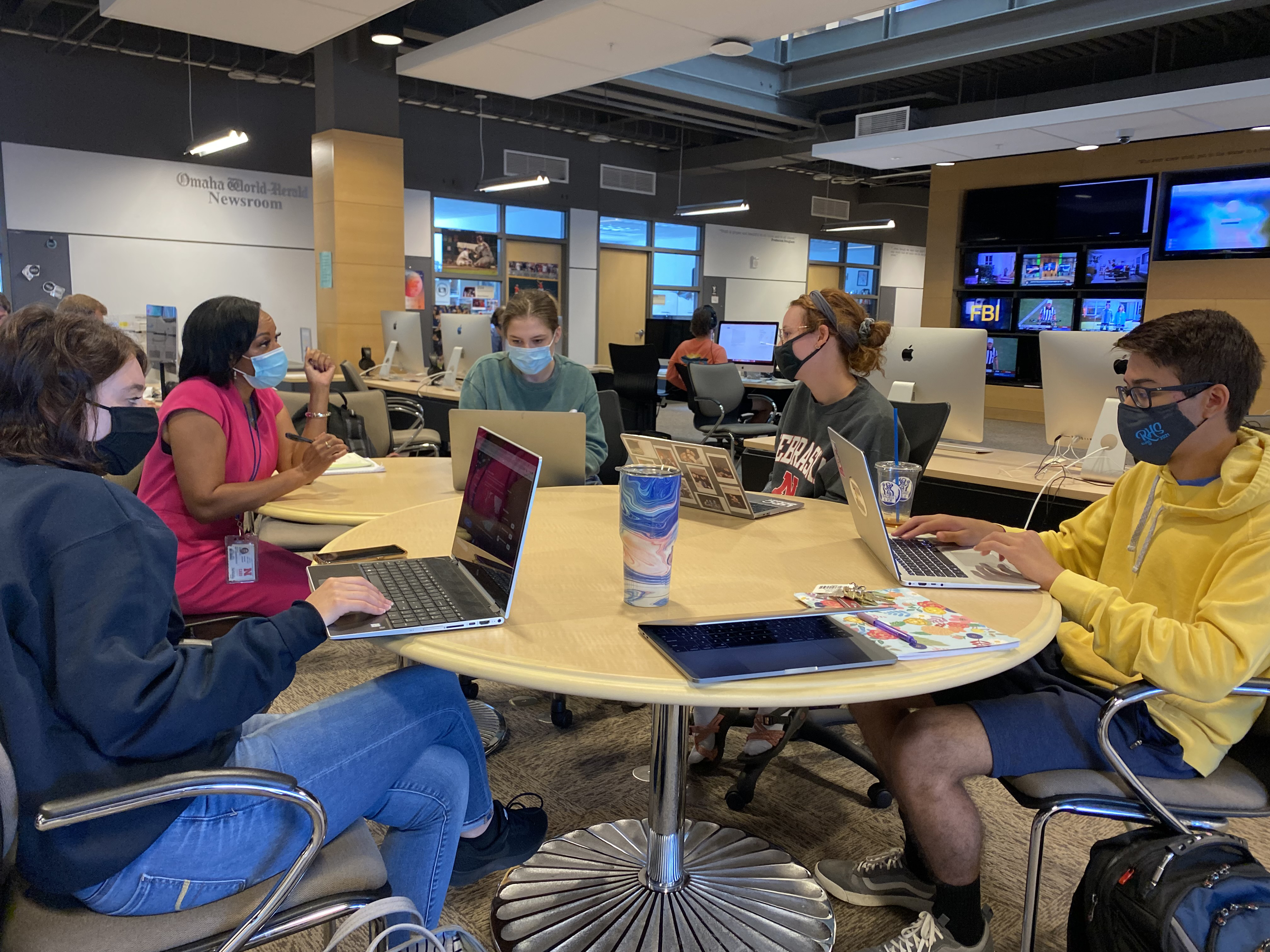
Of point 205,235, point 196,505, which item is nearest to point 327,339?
point 205,235

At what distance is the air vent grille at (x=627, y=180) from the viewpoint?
42.6ft

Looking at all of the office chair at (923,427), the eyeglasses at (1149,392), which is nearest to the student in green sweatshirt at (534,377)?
the office chair at (923,427)

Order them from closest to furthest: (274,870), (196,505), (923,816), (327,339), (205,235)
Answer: (274,870)
(923,816)
(196,505)
(327,339)
(205,235)

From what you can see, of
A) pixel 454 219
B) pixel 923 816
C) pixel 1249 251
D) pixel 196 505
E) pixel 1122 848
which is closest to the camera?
pixel 1122 848

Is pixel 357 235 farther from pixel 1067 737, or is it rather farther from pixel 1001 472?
pixel 1067 737

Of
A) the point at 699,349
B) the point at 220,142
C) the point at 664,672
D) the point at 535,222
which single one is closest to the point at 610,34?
the point at 699,349

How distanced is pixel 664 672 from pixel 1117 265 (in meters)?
9.51

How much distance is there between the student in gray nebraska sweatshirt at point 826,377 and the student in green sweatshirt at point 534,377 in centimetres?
79

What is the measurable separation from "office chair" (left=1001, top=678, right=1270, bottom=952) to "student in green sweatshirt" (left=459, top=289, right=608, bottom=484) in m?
1.92

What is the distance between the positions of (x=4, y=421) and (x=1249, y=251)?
9.56 metres

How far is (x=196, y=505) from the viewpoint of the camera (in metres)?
2.19

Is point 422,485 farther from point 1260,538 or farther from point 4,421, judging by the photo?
point 1260,538

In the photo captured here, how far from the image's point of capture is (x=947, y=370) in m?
3.33

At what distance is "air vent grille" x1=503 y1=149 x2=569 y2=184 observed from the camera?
1195cm
